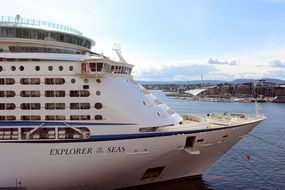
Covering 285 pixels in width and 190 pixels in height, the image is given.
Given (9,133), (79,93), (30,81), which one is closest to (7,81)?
(30,81)

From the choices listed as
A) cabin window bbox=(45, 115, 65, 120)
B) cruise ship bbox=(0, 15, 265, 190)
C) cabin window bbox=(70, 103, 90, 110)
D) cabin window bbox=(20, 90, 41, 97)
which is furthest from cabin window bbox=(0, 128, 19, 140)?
cabin window bbox=(70, 103, 90, 110)

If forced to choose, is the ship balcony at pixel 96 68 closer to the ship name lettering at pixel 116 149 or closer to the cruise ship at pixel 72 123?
the cruise ship at pixel 72 123

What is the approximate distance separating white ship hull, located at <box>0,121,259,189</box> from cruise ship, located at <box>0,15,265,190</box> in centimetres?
4

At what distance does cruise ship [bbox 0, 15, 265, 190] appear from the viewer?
16547 mm

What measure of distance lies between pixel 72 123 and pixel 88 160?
5.71 feet

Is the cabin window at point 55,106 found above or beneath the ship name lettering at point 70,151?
above

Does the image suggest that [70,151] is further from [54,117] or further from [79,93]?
[79,93]

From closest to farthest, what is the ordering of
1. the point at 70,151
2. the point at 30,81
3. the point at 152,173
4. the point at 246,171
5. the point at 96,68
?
1. the point at 70,151
2. the point at 30,81
3. the point at 96,68
4. the point at 152,173
5. the point at 246,171

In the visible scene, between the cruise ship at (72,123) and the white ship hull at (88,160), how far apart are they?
42 millimetres

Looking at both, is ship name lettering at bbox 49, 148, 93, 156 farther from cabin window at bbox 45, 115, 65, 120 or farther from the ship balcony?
the ship balcony

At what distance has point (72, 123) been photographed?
1692cm

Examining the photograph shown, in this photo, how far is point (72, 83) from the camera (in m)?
17.3

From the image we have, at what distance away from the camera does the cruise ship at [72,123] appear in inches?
651

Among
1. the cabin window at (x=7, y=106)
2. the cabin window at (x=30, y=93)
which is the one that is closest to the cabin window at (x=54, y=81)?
the cabin window at (x=30, y=93)
